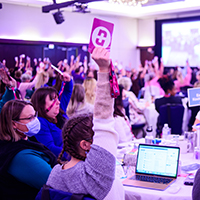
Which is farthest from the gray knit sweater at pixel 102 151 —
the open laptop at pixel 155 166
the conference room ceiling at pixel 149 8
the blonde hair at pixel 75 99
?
the conference room ceiling at pixel 149 8

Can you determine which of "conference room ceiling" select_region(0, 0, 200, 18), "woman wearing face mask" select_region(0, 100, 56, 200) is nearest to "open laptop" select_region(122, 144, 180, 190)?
"woman wearing face mask" select_region(0, 100, 56, 200)

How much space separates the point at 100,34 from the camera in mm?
1278

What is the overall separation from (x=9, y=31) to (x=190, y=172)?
10411mm

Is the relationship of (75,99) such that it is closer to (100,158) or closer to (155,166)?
(155,166)

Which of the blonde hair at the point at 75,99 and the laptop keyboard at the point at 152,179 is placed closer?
the laptop keyboard at the point at 152,179

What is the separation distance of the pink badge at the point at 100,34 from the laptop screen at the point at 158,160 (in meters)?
1.58

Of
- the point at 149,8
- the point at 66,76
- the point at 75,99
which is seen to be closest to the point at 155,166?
the point at 66,76

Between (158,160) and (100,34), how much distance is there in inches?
64.5

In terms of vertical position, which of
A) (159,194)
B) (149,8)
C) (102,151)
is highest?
(149,8)

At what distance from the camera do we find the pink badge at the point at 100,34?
1.26 metres

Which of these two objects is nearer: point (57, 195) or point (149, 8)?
point (57, 195)

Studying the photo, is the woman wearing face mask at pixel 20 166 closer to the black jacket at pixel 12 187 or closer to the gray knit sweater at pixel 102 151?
the black jacket at pixel 12 187

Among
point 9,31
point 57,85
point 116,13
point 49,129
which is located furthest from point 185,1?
point 49,129

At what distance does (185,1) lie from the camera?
1250 cm
